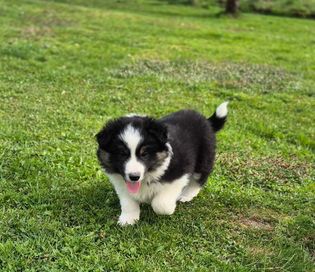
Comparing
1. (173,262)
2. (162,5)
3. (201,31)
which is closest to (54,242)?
(173,262)

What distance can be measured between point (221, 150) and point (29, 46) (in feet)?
23.5

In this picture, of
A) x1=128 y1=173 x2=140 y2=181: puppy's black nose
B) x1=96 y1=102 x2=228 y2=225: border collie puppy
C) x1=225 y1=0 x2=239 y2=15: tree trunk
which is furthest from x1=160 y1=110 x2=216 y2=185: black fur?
x1=225 y1=0 x2=239 y2=15: tree trunk

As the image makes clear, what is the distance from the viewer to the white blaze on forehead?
468 centimetres

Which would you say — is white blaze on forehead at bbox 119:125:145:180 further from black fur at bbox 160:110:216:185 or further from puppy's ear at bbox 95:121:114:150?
black fur at bbox 160:110:216:185

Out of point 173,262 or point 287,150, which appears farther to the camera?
point 287,150

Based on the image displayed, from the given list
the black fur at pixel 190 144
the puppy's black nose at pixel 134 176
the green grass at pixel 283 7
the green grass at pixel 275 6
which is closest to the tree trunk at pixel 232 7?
the green grass at pixel 275 6

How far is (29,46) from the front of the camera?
13.3 meters

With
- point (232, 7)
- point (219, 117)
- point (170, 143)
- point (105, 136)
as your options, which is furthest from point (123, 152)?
point (232, 7)

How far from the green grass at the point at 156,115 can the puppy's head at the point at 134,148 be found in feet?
2.20

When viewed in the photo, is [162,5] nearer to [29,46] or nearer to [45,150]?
[29,46]

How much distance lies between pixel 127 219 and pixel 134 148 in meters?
0.87

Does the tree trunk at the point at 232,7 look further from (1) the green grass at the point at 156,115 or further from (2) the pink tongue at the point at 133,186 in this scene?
(2) the pink tongue at the point at 133,186

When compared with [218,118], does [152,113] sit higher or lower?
lower

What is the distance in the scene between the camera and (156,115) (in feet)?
30.7
